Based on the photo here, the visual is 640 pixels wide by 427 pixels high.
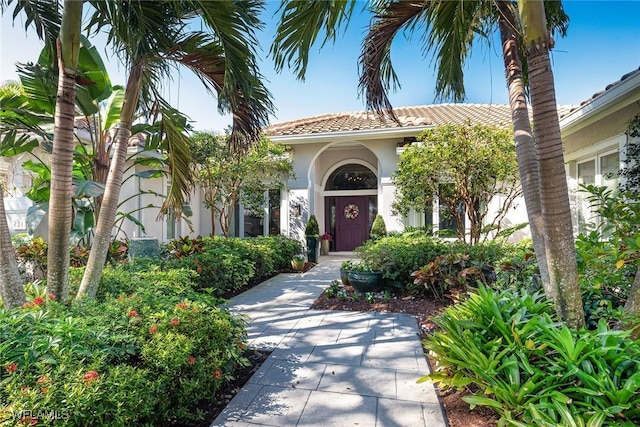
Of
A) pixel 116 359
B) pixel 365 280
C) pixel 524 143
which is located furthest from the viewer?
pixel 365 280

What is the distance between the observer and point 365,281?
6.79 metres

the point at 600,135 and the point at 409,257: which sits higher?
the point at 600,135

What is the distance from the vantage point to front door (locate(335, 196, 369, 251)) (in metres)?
14.9

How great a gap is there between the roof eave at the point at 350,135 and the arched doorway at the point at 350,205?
3.24m

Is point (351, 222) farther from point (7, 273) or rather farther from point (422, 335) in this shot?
→ point (7, 273)

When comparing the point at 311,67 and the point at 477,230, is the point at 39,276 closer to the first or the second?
the point at 311,67

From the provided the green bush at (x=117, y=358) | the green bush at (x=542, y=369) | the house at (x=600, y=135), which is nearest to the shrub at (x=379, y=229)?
the house at (x=600, y=135)

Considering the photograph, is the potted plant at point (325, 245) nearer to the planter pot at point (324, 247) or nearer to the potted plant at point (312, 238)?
the planter pot at point (324, 247)

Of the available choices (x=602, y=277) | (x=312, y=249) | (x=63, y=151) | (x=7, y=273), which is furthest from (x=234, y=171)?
(x=602, y=277)

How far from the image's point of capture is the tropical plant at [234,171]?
10.5 meters

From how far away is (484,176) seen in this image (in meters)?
8.37

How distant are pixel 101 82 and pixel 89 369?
16.7 feet

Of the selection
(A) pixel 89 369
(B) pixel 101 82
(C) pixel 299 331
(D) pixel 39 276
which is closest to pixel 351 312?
(C) pixel 299 331

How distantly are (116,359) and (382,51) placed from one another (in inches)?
207
